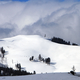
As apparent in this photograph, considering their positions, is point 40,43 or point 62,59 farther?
point 40,43

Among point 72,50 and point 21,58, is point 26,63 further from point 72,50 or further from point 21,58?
point 72,50

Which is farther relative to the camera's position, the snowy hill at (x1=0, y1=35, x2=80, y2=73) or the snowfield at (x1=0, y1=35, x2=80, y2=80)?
the snowy hill at (x1=0, y1=35, x2=80, y2=73)

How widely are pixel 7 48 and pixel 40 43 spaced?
3348cm

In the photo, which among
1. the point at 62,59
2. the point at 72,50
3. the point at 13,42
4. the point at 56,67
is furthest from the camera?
the point at 13,42

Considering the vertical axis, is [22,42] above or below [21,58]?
above

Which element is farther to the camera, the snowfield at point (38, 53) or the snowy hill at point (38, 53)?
the snowy hill at point (38, 53)

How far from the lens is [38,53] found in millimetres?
166375

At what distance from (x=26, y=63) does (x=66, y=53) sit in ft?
127

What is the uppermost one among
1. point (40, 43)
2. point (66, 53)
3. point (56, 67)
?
point (40, 43)

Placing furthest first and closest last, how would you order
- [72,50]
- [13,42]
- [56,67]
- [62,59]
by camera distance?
[13,42]
[72,50]
[62,59]
[56,67]

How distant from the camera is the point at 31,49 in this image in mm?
173500

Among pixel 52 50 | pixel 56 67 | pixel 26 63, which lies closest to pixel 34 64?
pixel 26 63

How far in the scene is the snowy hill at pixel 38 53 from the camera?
13688cm

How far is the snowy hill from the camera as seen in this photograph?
136875mm
